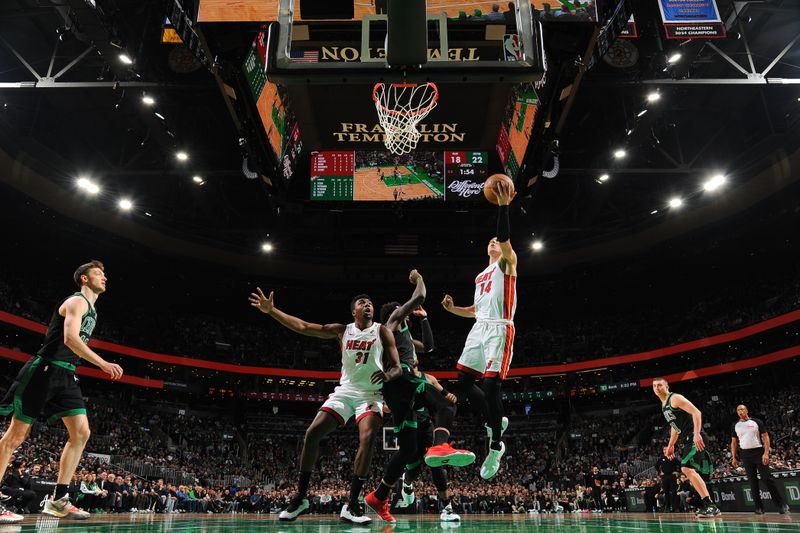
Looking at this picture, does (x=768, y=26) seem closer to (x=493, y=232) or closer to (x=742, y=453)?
(x=742, y=453)

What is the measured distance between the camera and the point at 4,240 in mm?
24250

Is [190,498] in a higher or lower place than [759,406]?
lower

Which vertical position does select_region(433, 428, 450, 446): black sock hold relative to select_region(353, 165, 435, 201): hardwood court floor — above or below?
below

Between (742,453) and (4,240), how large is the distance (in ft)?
90.9

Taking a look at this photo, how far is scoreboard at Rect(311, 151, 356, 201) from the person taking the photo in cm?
1107

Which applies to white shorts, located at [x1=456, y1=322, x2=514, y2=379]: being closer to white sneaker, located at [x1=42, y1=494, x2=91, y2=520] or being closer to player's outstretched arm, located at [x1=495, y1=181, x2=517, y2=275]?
player's outstretched arm, located at [x1=495, y1=181, x2=517, y2=275]

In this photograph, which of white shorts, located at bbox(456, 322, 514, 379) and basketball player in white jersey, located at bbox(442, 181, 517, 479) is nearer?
basketball player in white jersey, located at bbox(442, 181, 517, 479)

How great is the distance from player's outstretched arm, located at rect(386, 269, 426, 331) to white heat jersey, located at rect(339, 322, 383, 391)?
13.5 inches

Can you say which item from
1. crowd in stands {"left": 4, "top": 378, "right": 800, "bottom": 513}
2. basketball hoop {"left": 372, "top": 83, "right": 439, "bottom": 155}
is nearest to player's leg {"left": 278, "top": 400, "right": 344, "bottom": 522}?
basketball hoop {"left": 372, "top": 83, "right": 439, "bottom": 155}

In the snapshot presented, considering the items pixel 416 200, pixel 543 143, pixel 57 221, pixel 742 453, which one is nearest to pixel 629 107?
pixel 543 143

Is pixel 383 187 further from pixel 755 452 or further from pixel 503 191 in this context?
pixel 755 452

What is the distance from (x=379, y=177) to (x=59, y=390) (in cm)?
732

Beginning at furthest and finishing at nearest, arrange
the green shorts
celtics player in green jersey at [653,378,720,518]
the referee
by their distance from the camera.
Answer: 1. the referee
2. the green shorts
3. celtics player in green jersey at [653,378,720,518]

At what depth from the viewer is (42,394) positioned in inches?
187
